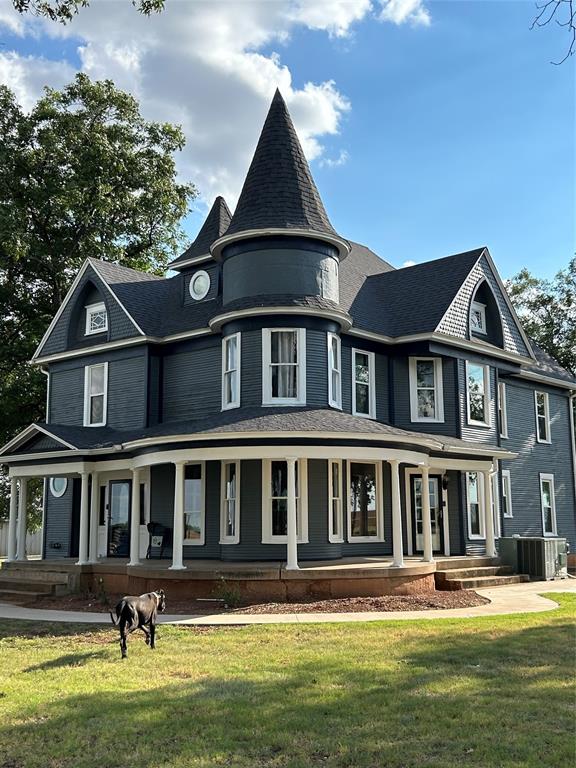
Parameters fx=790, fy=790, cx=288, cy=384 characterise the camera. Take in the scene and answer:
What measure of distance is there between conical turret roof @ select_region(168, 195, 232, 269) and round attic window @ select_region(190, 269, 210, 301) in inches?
19.1

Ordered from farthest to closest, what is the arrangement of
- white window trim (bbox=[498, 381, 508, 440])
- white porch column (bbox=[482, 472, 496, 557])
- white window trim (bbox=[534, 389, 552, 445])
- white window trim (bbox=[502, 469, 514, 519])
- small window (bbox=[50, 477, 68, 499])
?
white window trim (bbox=[534, 389, 552, 445])
white window trim (bbox=[498, 381, 508, 440])
white window trim (bbox=[502, 469, 514, 519])
small window (bbox=[50, 477, 68, 499])
white porch column (bbox=[482, 472, 496, 557])

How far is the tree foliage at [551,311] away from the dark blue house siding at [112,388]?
22.4 meters

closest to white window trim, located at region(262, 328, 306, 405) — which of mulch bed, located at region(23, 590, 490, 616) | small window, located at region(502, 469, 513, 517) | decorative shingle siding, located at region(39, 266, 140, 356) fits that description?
mulch bed, located at region(23, 590, 490, 616)

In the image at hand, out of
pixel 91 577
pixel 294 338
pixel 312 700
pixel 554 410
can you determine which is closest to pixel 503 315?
pixel 554 410

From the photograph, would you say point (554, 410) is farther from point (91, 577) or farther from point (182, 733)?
point (182, 733)

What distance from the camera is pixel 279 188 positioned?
763 inches

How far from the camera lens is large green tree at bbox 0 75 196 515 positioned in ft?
97.5

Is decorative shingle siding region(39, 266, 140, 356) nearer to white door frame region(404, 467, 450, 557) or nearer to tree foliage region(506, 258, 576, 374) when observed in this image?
white door frame region(404, 467, 450, 557)

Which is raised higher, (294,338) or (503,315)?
(503,315)

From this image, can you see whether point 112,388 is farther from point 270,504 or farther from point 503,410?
point 503,410

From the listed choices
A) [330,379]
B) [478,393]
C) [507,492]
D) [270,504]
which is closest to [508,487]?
[507,492]

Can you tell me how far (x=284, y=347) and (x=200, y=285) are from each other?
182 inches

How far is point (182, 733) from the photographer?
659 cm

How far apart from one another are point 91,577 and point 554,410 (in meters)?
16.8
